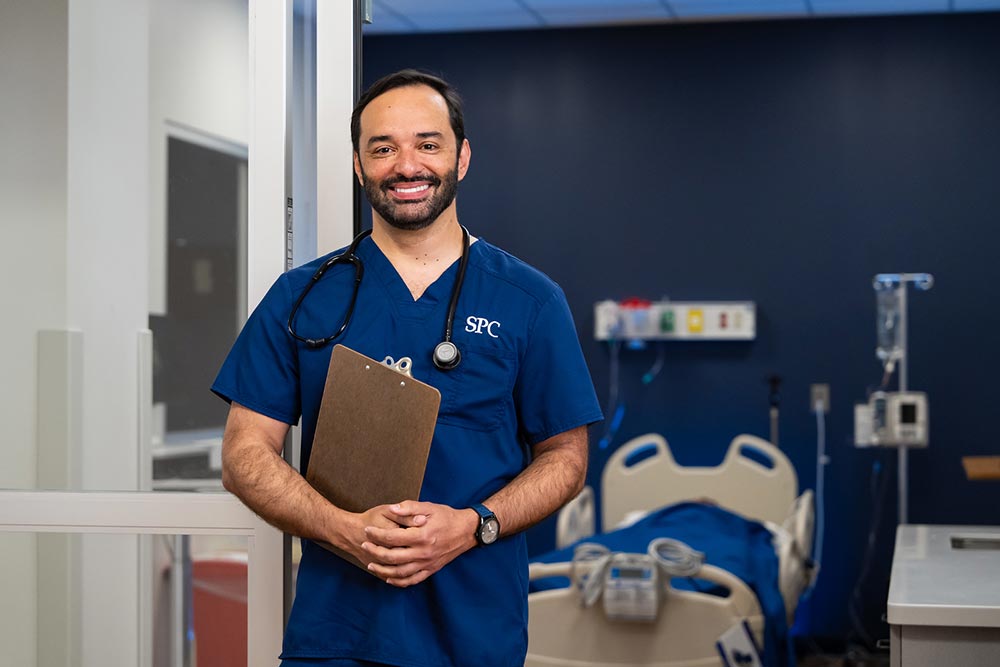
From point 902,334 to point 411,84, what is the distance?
3.90 metres

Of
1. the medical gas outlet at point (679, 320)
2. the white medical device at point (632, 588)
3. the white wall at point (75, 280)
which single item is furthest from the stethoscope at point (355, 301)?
the medical gas outlet at point (679, 320)

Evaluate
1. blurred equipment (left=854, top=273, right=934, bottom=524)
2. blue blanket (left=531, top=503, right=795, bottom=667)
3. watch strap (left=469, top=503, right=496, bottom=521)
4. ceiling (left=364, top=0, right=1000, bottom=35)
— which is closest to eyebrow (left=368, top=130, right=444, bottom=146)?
watch strap (left=469, top=503, right=496, bottom=521)

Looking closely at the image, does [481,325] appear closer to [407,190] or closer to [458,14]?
[407,190]

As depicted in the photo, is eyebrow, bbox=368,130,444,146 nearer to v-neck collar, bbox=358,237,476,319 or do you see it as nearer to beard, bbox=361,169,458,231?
beard, bbox=361,169,458,231

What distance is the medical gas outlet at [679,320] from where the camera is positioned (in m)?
5.43

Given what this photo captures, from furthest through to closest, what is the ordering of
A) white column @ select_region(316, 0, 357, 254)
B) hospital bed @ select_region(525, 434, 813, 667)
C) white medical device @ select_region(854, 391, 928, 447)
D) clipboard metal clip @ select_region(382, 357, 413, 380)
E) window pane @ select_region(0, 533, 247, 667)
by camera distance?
1. white medical device @ select_region(854, 391, 928, 447)
2. hospital bed @ select_region(525, 434, 813, 667)
3. window pane @ select_region(0, 533, 247, 667)
4. white column @ select_region(316, 0, 357, 254)
5. clipboard metal clip @ select_region(382, 357, 413, 380)

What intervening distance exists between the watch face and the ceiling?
3.90 m

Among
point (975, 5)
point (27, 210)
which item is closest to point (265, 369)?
point (27, 210)

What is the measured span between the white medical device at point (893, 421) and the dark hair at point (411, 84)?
11.9 feet

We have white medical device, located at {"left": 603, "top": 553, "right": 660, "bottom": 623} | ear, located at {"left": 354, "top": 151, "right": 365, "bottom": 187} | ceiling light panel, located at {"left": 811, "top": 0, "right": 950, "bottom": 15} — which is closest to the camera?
ear, located at {"left": 354, "top": 151, "right": 365, "bottom": 187}

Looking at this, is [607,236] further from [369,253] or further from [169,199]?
[369,253]

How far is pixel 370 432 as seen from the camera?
1.62 meters

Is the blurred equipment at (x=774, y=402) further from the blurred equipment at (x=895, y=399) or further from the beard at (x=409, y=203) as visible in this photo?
the beard at (x=409, y=203)

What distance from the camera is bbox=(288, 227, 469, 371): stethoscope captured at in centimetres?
168
